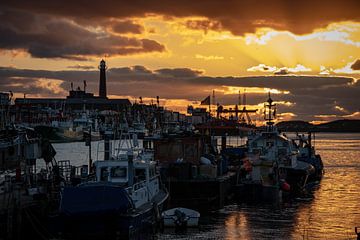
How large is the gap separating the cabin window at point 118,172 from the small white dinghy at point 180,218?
5.08 meters

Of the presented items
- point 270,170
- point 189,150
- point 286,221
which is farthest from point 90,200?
point 270,170

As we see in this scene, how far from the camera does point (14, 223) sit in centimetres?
3381

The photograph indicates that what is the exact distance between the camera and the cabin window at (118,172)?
36.0m

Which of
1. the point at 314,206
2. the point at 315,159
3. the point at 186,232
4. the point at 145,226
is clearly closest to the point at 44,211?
the point at 145,226

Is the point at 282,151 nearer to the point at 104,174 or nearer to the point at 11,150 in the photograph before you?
the point at 11,150

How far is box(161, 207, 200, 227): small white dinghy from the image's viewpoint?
131 ft

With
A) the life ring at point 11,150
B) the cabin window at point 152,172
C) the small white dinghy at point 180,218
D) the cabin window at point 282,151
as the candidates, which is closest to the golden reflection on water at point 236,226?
the small white dinghy at point 180,218

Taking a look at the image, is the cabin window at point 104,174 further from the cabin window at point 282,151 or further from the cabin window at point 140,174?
the cabin window at point 282,151

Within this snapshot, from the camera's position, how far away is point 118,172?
1421 inches

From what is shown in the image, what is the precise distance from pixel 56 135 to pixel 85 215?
168m

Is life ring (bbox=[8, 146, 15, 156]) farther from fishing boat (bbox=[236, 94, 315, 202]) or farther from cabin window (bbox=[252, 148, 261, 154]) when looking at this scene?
cabin window (bbox=[252, 148, 261, 154])

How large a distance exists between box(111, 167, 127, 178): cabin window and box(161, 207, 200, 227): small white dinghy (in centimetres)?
508

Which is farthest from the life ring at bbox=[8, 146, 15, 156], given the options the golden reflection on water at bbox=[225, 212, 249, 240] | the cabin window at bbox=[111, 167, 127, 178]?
the cabin window at bbox=[111, 167, 127, 178]

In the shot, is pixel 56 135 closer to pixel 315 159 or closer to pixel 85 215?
pixel 315 159
